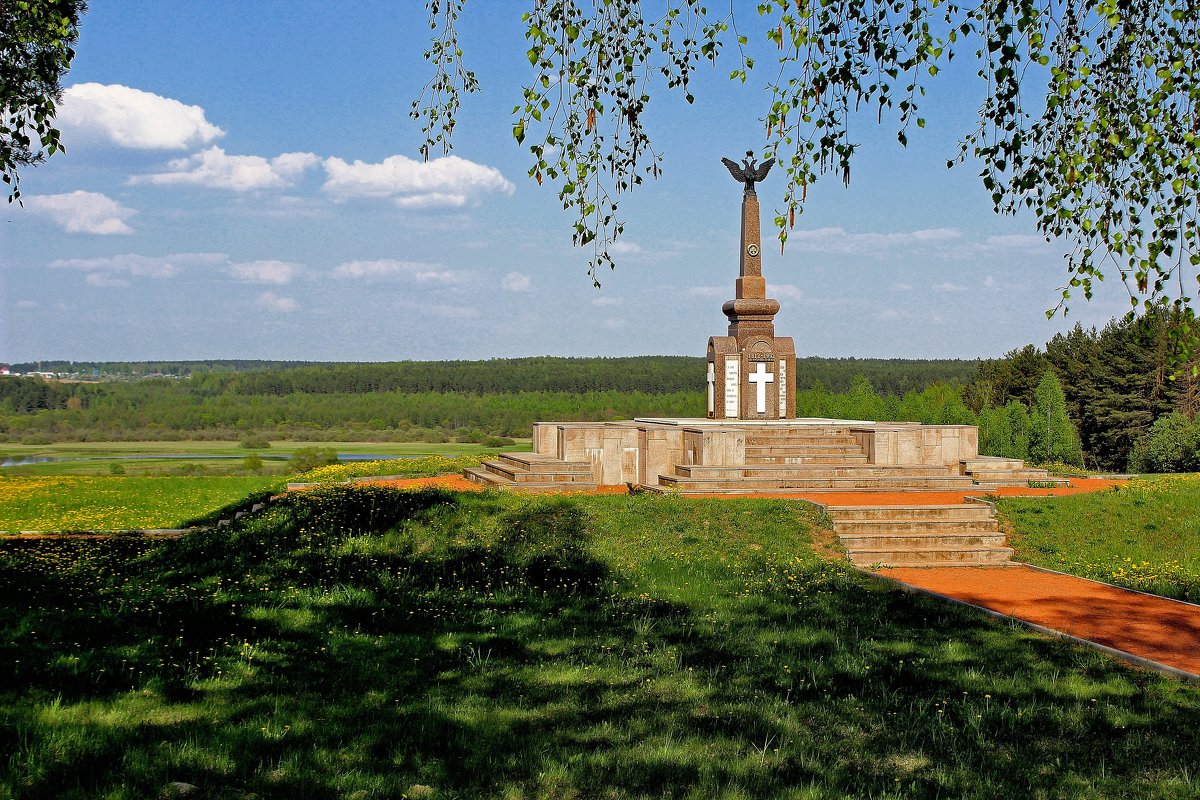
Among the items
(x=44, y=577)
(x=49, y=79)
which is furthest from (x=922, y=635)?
(x=49, y=79)

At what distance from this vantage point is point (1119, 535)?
1538cm

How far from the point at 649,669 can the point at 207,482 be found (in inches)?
837

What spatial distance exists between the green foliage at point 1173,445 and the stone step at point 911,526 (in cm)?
3722

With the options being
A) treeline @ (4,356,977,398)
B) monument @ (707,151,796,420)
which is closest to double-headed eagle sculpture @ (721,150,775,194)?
monument @ (707,151,796,420)

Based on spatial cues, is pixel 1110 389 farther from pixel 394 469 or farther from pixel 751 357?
pixel 394 469

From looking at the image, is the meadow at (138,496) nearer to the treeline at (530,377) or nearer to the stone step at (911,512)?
the stone step at (911,512)

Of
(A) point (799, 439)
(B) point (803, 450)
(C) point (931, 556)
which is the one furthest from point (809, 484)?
(C) point (931, 556)

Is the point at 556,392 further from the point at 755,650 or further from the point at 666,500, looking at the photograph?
the point at 755,650

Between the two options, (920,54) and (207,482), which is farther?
(207,482)

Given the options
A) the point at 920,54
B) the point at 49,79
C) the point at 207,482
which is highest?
the point at 49,79

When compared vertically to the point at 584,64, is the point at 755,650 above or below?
below

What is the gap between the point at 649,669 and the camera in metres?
7.06

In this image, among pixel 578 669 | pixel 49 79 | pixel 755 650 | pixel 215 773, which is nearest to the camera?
pixel 215 773

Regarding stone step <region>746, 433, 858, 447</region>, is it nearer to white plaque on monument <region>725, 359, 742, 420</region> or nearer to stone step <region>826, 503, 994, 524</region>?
white plaque on monument <region>725, 359, 742, 420</region>
